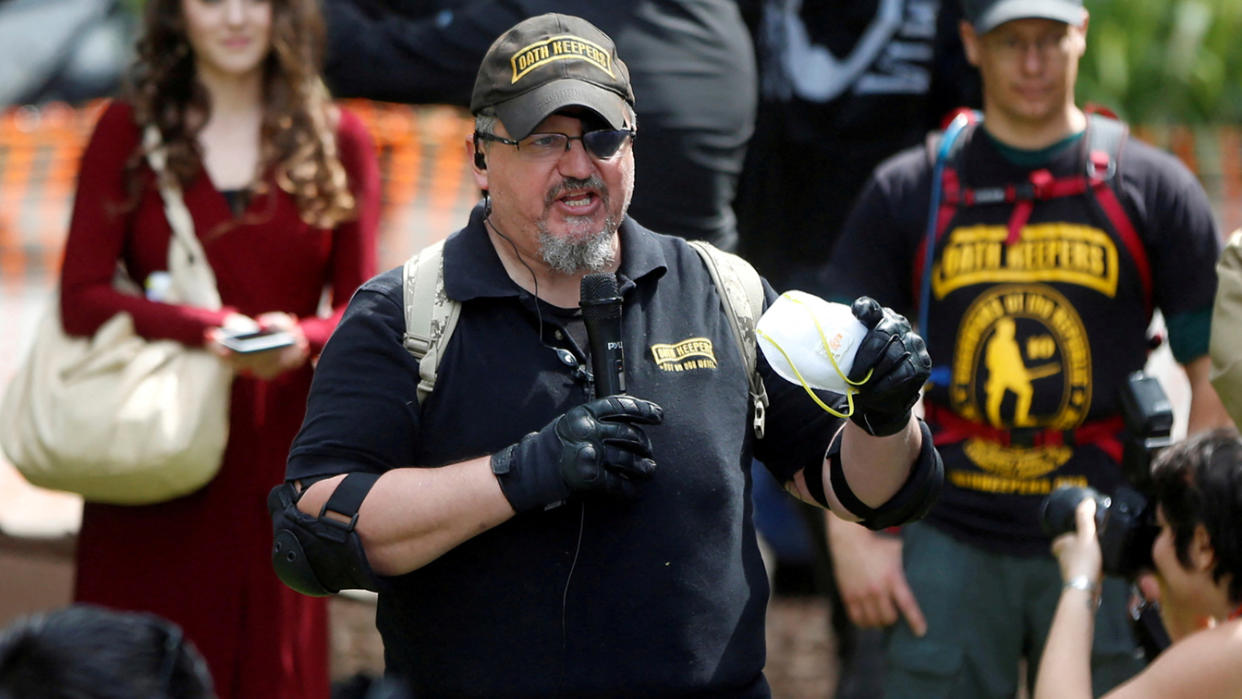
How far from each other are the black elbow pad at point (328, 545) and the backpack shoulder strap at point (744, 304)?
2.24 feet

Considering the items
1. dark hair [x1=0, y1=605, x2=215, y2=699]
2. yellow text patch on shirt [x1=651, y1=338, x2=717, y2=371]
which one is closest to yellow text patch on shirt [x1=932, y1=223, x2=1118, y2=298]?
yellow text patch on shirt [x1=651, y1=338, x2=717, y2=371]

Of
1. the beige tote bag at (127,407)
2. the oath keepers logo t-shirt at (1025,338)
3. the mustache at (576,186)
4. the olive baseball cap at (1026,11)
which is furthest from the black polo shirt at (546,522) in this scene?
the olive baseball cap at (1026,11)

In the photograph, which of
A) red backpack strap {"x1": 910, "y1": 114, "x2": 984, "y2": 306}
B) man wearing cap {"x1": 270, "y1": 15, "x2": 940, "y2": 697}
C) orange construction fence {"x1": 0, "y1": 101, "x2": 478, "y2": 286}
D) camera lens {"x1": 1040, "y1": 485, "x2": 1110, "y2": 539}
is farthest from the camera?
orange construction fence {"x1": 0, "y1": 101, "x2": 478, "y2": 286}

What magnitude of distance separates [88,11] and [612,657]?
26.6 feet

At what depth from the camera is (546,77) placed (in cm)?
302

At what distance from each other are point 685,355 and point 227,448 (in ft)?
5.31

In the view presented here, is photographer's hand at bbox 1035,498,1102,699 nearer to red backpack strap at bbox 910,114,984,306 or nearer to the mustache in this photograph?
red backpack strap at bbox 910,114,984,306

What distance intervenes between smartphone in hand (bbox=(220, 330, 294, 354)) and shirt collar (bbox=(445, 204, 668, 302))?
997 millimetres

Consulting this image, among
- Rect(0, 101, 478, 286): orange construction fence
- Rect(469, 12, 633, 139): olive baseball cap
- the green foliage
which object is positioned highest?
the green foliage

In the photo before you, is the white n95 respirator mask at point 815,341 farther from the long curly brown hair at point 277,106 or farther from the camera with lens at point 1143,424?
the long curly brown hair at point 277,106

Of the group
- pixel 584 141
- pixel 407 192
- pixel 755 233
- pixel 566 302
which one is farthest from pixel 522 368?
pixel 407 192

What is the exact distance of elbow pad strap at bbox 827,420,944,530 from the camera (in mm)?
3064

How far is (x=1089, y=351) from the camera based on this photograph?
415 cm

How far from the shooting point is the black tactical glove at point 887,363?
108 inches
